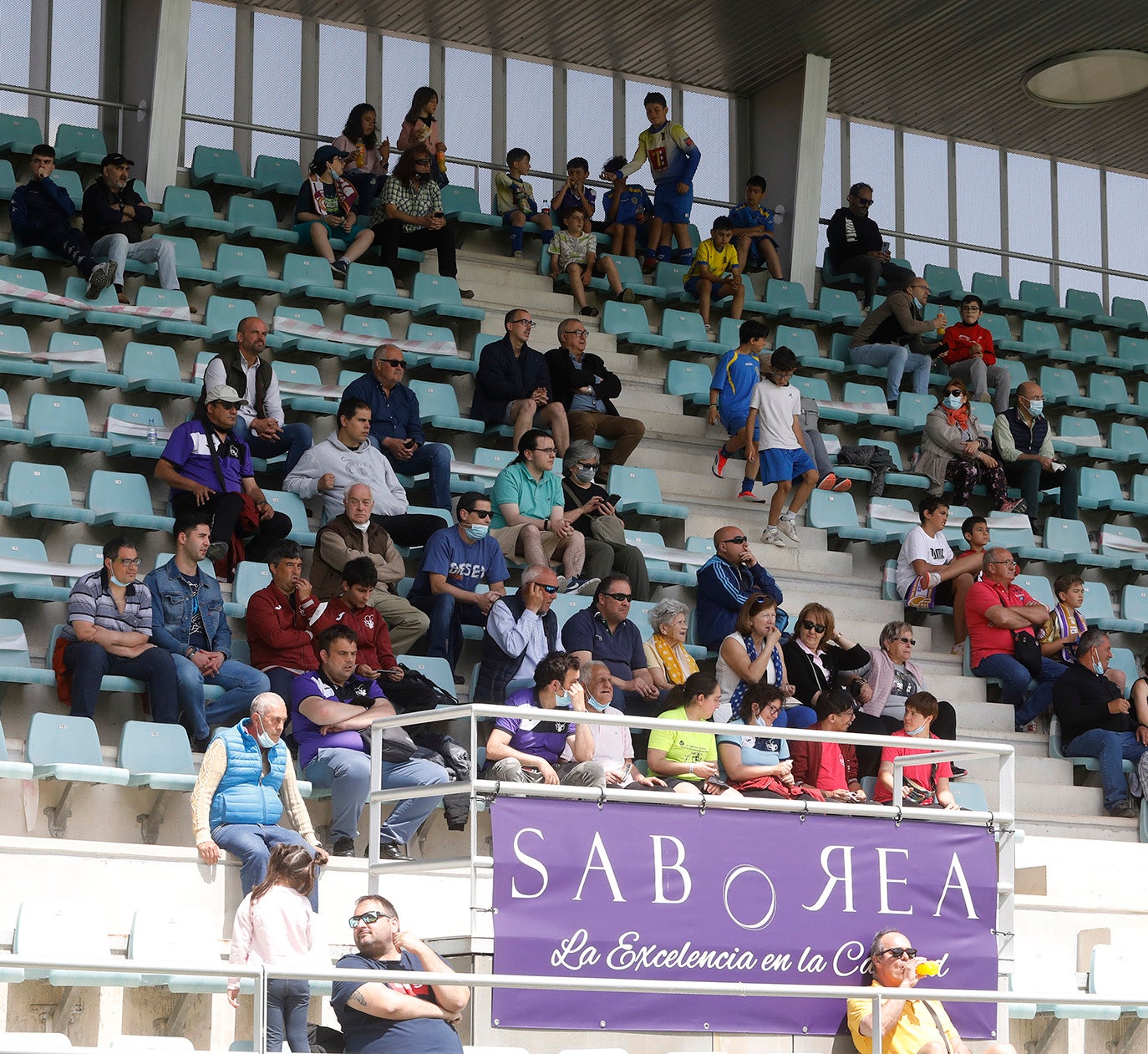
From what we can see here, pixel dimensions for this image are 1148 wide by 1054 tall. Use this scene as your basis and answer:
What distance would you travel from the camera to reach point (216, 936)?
6.61 meters

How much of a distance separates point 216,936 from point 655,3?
915 cm

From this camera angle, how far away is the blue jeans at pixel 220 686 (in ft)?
25.2

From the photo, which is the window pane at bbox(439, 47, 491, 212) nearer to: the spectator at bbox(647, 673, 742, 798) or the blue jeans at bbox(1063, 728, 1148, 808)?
the blue jeans at bbox(1063, 728, 1148, 808)

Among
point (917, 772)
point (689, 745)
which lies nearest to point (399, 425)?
point (689, 745)

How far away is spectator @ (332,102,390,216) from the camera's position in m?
12.5

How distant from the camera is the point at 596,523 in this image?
9680mm

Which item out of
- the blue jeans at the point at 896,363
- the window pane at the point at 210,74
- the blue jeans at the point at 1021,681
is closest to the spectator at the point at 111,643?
the blue jeans at the point at 1021,681

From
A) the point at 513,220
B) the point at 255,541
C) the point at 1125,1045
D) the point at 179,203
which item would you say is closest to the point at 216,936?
the point at 255,541

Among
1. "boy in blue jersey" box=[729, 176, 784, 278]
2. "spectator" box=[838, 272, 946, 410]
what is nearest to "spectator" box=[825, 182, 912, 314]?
"boy in blue jersey" box=[729, 176, 784, 278]

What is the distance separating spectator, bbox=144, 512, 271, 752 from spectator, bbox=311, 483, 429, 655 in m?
0.61

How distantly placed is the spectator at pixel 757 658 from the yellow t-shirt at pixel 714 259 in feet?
15.7

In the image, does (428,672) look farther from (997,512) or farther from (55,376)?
(997,512)

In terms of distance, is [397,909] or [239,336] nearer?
[397,909]

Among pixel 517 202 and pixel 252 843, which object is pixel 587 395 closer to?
pixel 517 202
